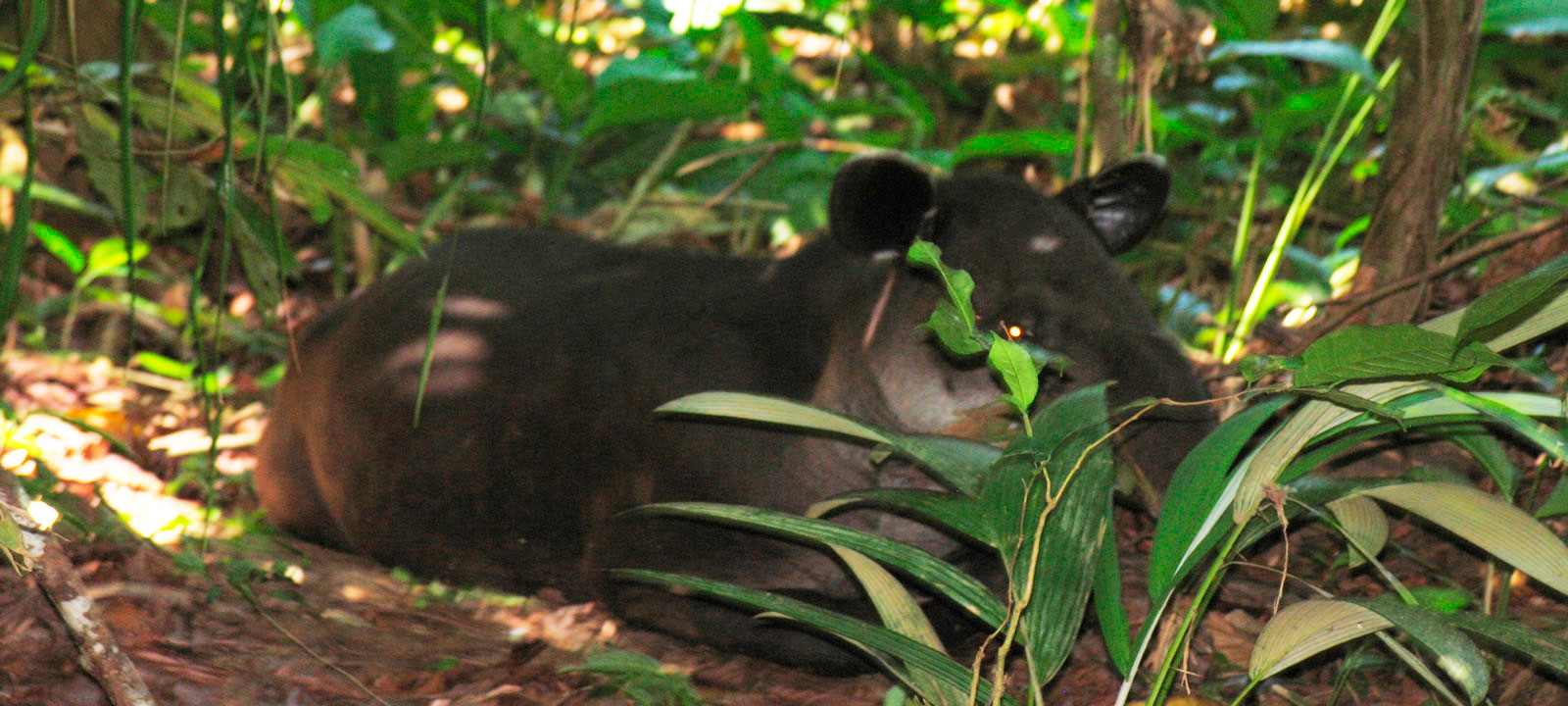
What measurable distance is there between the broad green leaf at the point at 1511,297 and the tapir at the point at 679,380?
3.48 ft

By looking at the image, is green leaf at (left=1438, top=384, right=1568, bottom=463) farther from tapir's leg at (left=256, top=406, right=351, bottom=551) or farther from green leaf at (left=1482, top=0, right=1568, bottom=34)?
tapir's leg at (left=256, top=406, right=351, bottom=551)

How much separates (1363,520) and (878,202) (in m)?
1.26

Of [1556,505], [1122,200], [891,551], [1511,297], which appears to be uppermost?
[1511,297]

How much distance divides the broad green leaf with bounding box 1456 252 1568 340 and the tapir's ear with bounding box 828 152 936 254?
1.43 m

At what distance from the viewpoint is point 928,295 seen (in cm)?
315

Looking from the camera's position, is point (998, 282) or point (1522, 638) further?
point (998, 282)

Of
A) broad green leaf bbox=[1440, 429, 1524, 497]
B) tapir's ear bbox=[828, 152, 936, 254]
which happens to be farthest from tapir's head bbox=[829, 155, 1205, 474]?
broad green leaf bbox=[1440, 429, 1524, 497]

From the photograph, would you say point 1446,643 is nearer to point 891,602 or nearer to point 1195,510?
point 1195,510

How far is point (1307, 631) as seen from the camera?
82.1 inches

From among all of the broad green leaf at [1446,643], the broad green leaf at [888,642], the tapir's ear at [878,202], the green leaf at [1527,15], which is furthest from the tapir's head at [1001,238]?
the green leaf at [1527,15]

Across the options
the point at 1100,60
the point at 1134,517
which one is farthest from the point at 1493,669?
the point at 1100,60

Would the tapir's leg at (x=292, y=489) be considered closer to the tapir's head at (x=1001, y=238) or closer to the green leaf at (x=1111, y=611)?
the tapir's head at (x=1001, y=238)

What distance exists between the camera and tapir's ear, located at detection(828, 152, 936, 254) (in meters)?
3.03

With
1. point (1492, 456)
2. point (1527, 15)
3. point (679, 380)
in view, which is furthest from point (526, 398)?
point (1527, 15)
